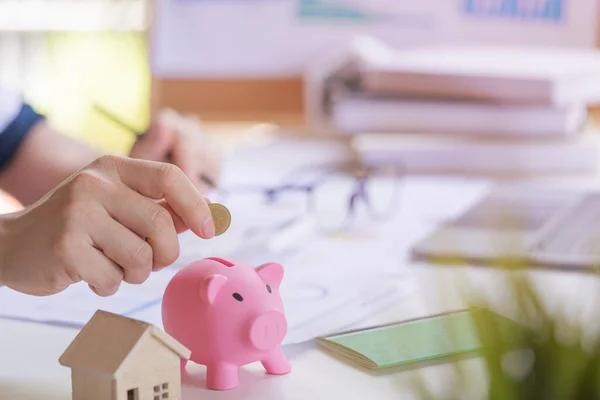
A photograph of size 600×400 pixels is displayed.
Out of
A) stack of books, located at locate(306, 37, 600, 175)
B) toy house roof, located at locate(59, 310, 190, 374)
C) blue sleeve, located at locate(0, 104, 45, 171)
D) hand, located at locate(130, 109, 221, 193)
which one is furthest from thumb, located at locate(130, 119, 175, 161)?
toy house roof, located at locate(59, 310, 190, 374)

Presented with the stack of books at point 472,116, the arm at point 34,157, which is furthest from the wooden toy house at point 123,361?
the stack of books at point 472,116

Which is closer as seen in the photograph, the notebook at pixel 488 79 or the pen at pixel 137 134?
the pen at pixel 137 134

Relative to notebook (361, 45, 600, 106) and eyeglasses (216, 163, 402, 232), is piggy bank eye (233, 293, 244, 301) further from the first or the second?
notebook (361, 45, 600, 106)

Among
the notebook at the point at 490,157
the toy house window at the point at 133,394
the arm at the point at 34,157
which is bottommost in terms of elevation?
the notebook at the point at 490,157

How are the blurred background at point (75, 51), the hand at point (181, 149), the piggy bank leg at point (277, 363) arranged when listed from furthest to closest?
1. the blurred background at point (75, 51)
2. the hand at point (181, 149)
3. the piggy bank leg at point (277, 363)

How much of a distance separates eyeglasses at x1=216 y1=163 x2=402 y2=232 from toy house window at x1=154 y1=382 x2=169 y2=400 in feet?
1.70

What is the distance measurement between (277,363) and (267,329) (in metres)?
0.04

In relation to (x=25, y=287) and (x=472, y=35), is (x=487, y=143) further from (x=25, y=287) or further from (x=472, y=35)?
(x=25, y=287)

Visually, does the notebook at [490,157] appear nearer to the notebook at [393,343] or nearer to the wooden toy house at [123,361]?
the notebook at [393,343]

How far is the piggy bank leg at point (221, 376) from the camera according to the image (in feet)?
1.69

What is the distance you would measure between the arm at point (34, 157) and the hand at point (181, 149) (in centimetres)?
10

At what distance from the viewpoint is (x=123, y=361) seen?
0.44 m

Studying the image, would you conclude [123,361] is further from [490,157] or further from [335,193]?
[490,157]

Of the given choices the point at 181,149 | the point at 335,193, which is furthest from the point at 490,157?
the point at 181,149
